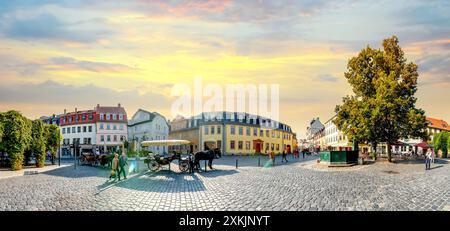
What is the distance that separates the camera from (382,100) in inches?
798

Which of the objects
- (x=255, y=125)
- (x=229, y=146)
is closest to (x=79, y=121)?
(x=229, y=146)

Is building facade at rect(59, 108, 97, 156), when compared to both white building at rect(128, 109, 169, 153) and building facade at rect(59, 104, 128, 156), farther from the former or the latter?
white building at rect(128, 109, 169, 153)

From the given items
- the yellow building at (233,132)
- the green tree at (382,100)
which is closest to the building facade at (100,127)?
the green tree at (382,100)

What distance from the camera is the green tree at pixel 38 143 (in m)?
21.7

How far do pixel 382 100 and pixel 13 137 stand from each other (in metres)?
26.9

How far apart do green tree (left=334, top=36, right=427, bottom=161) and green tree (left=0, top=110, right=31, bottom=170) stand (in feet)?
82.2

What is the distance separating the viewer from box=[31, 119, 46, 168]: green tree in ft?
71.3

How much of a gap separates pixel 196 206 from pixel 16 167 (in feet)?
60.6

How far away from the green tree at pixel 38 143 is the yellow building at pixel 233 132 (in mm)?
23261

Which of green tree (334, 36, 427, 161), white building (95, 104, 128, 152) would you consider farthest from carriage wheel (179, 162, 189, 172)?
green tree (334, 36, 427, 161)
